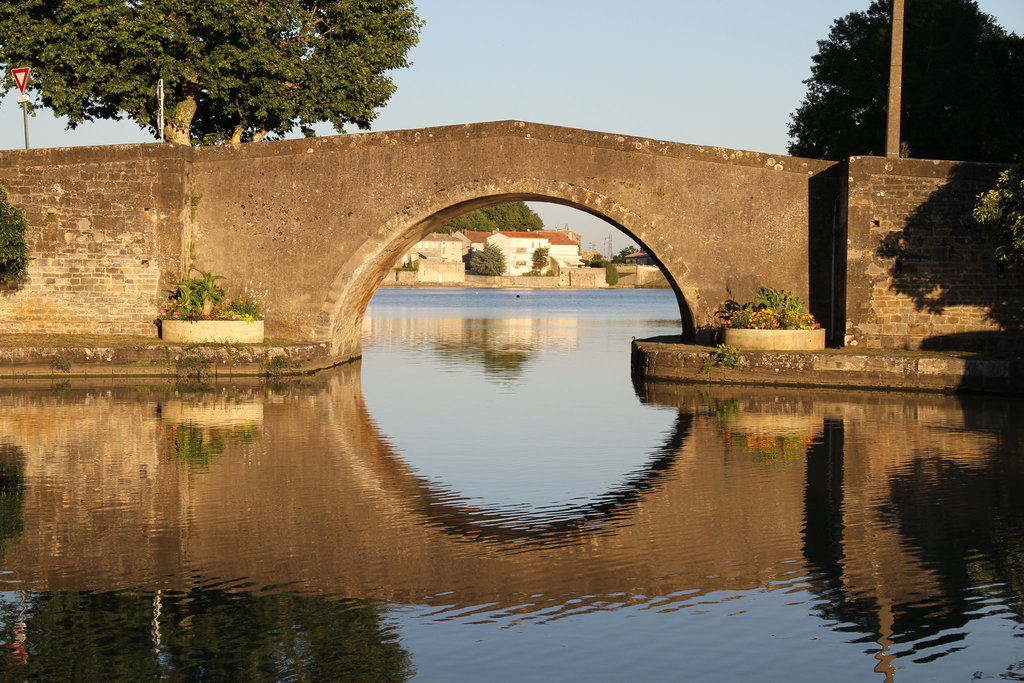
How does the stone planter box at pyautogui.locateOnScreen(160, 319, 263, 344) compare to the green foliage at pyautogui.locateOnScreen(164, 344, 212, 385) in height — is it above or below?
above

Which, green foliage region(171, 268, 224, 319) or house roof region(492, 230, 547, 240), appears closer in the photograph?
green foliage region(171, 268, 224, 319)

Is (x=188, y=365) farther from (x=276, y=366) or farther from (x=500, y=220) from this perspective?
(x=500, y=220)

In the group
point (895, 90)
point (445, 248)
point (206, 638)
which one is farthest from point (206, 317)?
point (445, 248)

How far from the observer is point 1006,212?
15.1 meters

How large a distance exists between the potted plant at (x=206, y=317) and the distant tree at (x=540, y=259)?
9331 centimetres

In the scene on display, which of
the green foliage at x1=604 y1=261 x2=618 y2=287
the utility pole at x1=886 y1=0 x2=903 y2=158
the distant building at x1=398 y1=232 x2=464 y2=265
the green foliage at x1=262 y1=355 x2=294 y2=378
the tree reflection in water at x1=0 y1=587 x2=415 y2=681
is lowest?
the tree reflection in water at x1=0 y1=587 x2=415 y2=681

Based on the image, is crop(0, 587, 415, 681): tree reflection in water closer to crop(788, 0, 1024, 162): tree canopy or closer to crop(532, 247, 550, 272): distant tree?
crop(788, 0, 1024, 162): tree canopy

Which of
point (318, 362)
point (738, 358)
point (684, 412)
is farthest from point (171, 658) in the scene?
point (318, 362)

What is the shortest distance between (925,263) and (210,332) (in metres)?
10.7

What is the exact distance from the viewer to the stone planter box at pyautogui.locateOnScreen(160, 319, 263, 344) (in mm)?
17500

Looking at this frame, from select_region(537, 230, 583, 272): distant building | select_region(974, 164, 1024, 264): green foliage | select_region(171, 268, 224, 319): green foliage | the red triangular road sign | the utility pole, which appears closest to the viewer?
select_region(974, 164, 1024, 264): green foliage

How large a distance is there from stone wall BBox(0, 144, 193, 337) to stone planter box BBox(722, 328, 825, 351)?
8936 millimetres

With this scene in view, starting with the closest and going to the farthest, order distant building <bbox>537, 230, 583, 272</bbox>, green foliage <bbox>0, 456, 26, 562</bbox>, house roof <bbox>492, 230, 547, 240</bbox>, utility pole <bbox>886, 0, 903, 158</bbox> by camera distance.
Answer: green foliage <bbox>0, 456, 26, 562</bbox>
utility pole <bbox>886, 0, 903, 158</bbox>
house roof <bbox>492, 230, 547, 240</bbox>
distant building <bbox>537, 230, 583, 272</bbox>

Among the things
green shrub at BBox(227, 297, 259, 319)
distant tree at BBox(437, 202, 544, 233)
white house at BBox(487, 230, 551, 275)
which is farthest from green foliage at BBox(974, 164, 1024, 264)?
distant tree at BBox(437, 202, 544, 233)
